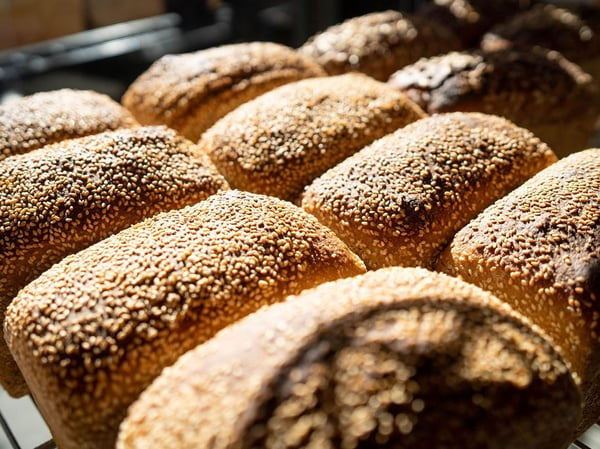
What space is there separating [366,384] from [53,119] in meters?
1.24

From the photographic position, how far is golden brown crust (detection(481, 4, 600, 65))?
2336mm

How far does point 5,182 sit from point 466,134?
44.4 inches

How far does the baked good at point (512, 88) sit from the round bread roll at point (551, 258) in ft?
1.72

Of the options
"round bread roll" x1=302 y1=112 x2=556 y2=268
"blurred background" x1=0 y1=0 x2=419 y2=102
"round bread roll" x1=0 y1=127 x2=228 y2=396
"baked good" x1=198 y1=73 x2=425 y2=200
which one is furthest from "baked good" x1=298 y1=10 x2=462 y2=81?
"blurred background" x1=0 y1=0 x2=419 y2=102

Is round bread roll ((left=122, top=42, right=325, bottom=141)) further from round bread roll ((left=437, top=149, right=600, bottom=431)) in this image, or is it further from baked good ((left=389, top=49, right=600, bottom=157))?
round bread roll ((left=437, top=149, right=600, bottom=431))

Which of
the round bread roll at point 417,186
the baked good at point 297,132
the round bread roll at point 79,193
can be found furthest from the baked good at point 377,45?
the round bread roll at point 79,193

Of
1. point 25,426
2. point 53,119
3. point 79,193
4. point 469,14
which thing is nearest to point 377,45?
point 469,14

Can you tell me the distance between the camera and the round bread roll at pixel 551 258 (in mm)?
1051

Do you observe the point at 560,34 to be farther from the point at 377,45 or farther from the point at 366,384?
the point at 366,384

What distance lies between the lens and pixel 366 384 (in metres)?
0.80

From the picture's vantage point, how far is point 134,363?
0.95 m

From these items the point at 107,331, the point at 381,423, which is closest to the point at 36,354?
the point at 107,331

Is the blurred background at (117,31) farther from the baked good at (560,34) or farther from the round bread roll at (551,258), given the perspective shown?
the round bread roll at (551,258)

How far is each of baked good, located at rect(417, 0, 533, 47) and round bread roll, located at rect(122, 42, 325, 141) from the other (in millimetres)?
1095
